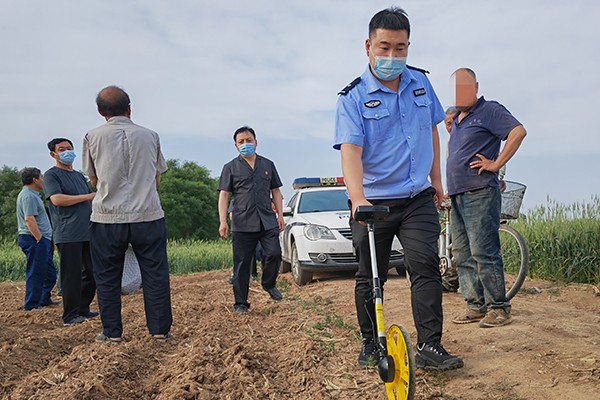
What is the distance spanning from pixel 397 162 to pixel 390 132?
0.19m

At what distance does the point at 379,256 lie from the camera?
3.81 metres

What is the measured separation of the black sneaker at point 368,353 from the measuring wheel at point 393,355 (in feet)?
2.47

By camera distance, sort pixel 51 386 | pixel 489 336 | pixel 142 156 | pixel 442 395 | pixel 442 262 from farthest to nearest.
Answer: pixel 442 262 < pixel 142 156 < pixel 489 336 < pixel 51 386 < pixel 442 395

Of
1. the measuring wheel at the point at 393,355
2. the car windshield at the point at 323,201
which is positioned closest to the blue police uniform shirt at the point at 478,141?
the measuring wheel at the point at 393,355

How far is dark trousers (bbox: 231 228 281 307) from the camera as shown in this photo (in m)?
6.72

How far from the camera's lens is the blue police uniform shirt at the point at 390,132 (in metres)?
3.63

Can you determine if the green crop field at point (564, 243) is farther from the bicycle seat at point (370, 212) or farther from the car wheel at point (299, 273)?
the bicycle seat at point (370, 212)

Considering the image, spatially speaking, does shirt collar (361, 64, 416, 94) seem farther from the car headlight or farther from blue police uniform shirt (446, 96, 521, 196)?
the car headlight

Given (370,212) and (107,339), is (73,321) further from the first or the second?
(370,212)

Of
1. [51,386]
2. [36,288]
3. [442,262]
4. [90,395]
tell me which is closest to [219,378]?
[90,395]

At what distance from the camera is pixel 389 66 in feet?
11.7

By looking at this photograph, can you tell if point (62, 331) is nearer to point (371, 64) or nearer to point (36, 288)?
point (36, 288)

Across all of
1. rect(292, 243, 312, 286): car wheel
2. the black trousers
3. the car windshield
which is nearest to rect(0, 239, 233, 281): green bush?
the car windshield

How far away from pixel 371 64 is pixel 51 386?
2.83 m
